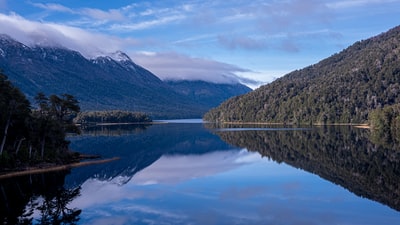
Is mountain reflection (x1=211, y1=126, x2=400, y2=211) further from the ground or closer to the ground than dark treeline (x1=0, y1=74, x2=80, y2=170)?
closer to the ground

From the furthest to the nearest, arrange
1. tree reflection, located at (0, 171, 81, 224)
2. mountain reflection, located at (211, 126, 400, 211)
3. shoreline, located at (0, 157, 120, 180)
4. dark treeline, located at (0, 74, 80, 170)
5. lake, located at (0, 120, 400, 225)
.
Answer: dark treeline, located at (0, 74, 80, 170), shoreline, located at (0, 157, 120, 180), mountain reflection, located at (211, 126, 400, 211), lake, located at (0, 120, 400, 225), tree reflection, located at (0, 171, 81, 224)

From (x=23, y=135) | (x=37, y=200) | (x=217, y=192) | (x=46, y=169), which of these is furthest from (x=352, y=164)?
(x=23, y=135)

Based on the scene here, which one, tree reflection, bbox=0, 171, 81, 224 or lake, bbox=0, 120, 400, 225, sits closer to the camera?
tree reflection, bbox=0, 171, 81, 224

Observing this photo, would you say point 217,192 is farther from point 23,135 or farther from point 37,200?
point 23,135

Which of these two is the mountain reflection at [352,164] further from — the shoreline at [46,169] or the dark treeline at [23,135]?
the dark treeline at [23,135]

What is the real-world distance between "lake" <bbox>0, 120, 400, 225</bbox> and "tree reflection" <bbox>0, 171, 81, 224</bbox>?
9 centimetres

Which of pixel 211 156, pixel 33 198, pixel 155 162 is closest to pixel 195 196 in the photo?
pixel 33 198

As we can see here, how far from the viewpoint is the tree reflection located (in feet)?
135

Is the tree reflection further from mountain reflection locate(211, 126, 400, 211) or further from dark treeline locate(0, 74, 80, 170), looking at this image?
mountain reflection locate(211, 126, 400, 211)

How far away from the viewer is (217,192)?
→ 55031mm

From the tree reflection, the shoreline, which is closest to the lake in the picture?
the tree reflection

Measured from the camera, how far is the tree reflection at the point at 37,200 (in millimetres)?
41062

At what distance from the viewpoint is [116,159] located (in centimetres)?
9231

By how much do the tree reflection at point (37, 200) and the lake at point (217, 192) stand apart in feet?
0.29
